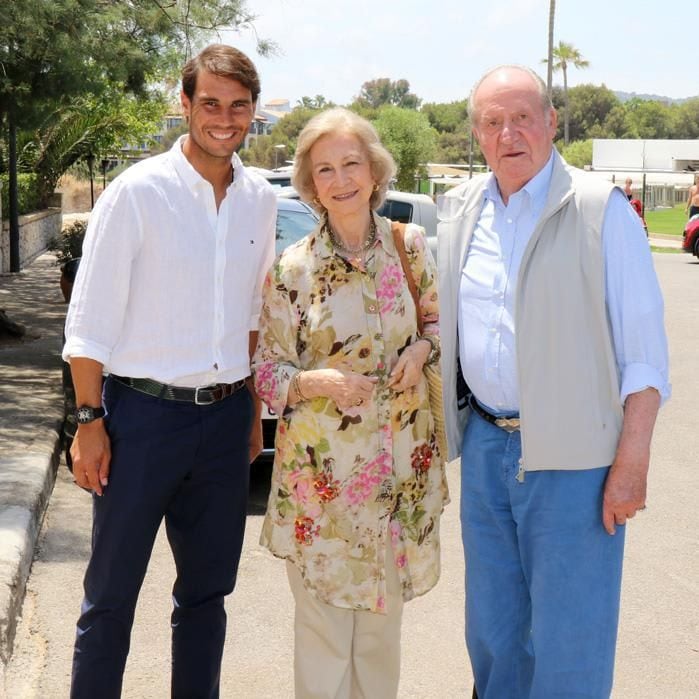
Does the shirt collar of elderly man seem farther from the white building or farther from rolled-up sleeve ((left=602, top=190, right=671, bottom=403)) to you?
the white building

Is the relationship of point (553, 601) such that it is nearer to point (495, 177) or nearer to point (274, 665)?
point (495, 177)

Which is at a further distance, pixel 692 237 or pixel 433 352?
pixel 692 237

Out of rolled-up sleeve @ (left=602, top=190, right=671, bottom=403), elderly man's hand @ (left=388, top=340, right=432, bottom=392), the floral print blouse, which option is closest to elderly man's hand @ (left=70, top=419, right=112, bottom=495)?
the floral print blouse

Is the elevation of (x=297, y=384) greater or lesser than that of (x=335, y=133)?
lesser


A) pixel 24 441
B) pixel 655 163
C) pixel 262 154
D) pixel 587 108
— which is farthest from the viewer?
pixel 587 108

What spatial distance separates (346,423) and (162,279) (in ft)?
2.32

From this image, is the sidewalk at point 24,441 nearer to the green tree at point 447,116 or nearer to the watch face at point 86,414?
the watch face at point 86,414

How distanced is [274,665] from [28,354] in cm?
748

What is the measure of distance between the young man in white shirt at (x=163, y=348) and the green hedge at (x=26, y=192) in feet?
74.9

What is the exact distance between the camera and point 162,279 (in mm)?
3352

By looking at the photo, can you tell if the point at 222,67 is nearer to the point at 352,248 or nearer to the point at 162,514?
the point at 352,248

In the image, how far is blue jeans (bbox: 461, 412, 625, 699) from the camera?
3172mm

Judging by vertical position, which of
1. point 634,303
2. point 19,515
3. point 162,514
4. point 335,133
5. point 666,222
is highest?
point 335,133

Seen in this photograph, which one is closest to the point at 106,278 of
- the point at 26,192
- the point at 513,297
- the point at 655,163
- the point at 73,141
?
the point at 513,297
